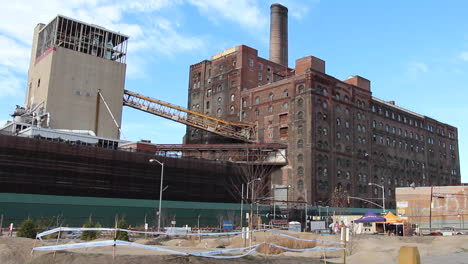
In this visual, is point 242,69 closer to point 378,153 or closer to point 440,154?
point 378,153

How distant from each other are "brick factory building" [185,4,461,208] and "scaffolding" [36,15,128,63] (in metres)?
29.0

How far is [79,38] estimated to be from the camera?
90.1 m

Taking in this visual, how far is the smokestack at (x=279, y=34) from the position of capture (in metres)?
117

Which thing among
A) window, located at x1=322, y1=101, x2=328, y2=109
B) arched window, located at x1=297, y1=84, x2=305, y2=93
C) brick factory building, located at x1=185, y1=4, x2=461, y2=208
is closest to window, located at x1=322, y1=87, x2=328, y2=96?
brick factory building, located at x1=185, y1=4, x2=461, y2=208

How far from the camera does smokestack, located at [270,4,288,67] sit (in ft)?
383

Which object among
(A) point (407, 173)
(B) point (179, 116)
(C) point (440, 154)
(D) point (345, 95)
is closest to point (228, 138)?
(B) point (179, 116)

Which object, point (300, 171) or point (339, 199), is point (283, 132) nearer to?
point (300, 171)

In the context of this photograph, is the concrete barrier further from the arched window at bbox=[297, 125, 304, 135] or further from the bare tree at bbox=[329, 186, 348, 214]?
the arched window at bbox=[297, 125, 304, 135]

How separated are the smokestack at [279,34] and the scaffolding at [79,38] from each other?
4098 centimetres

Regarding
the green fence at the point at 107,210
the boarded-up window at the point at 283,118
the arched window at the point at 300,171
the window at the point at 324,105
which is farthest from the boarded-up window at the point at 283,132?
the green fence at the point at 107,210

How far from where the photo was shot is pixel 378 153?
108m

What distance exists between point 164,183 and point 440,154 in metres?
89.5

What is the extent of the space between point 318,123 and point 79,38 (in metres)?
52.3

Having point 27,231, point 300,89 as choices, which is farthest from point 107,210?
point 300,89
